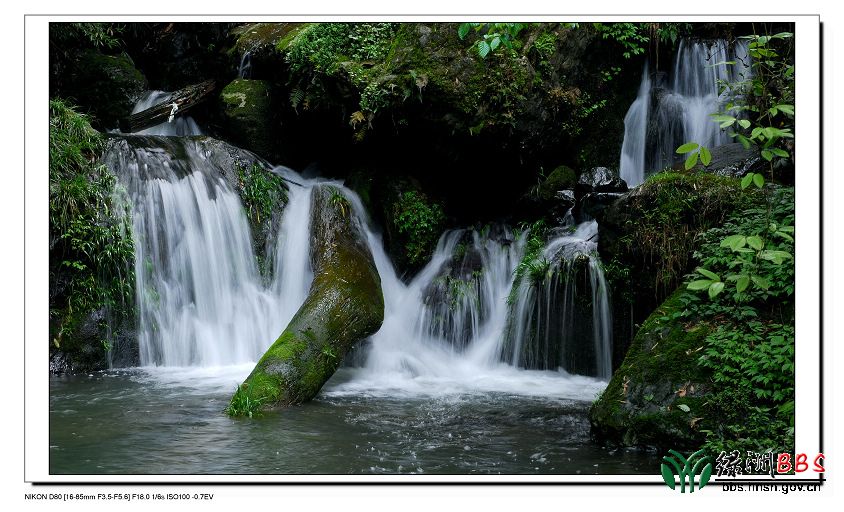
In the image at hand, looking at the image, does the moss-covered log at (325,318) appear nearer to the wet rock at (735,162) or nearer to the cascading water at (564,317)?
the cascading water at (564,317)

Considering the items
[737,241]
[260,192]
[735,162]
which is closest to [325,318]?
[260,192]

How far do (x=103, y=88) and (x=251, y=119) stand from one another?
2.93 m

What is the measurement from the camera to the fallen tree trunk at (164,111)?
11758 millimetres

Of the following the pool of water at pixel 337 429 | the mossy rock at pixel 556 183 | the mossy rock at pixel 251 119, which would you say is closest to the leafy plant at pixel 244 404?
the pool of water at pixel 337 429

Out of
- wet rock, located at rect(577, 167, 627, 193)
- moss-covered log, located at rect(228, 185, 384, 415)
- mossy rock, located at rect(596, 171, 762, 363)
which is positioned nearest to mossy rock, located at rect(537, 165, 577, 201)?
wet rock, located at rect(577, 167, 627, 193)

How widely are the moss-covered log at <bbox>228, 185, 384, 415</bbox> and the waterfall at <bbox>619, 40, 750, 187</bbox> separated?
14.8 ft

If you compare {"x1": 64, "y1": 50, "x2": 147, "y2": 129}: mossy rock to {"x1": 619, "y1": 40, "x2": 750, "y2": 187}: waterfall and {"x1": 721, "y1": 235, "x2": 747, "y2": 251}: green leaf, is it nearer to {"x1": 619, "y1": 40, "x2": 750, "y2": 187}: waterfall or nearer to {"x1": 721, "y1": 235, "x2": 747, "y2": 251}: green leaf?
{"x1": 619, "y1": 40, "x2": 750, "y2": 187}: waterfall

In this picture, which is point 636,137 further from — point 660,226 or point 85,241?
point 85,241

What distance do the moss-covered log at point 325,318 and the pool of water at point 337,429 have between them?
0.25 metres

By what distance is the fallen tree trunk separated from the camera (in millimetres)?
11758

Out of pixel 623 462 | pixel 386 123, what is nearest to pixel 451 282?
pixel 386 123

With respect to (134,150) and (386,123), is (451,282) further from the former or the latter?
(134,150)
